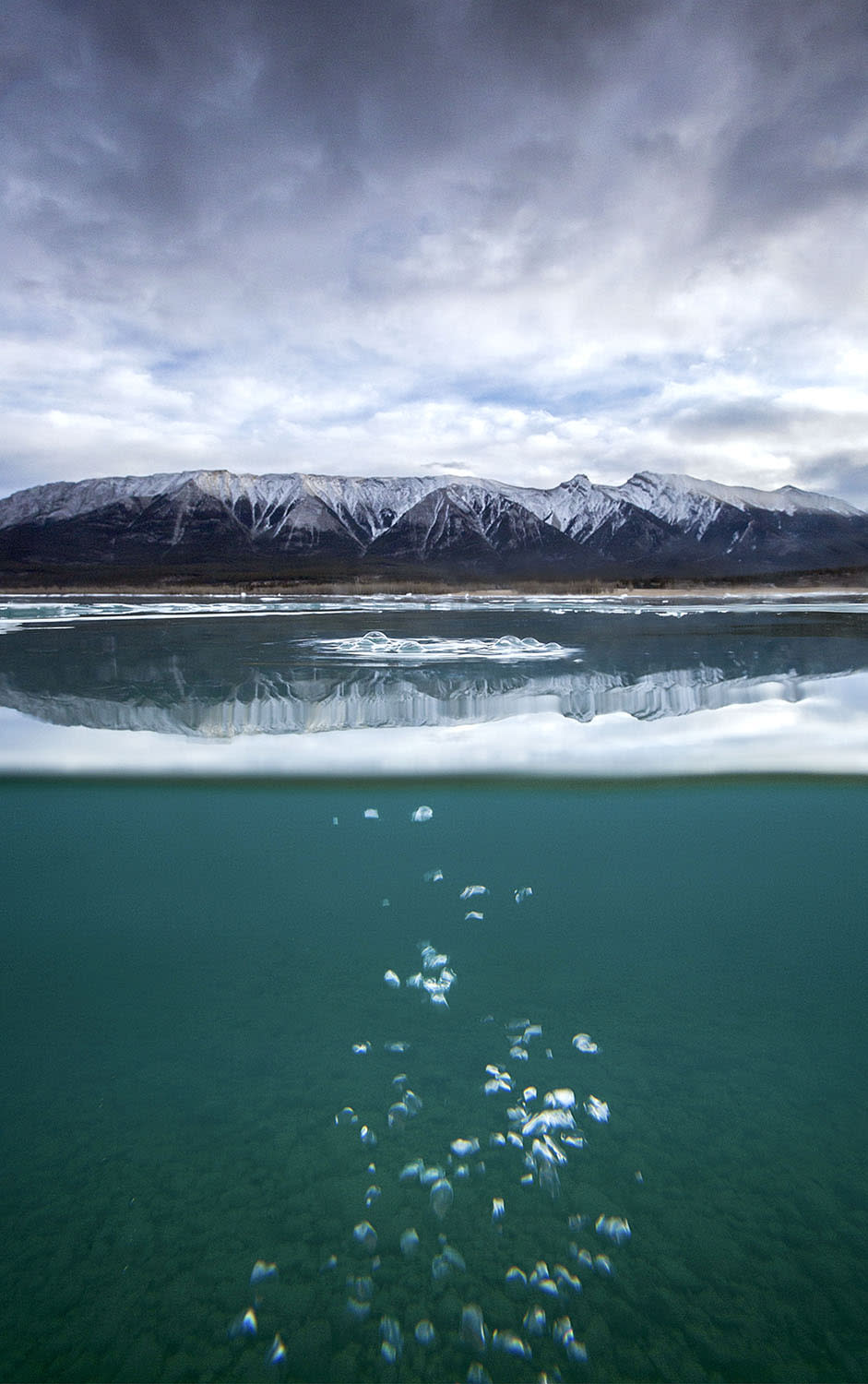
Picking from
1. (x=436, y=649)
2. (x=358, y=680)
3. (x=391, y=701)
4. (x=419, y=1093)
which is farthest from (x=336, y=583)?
(x=419, y=1093)

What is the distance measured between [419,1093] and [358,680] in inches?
351

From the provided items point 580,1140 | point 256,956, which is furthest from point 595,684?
point 580,1140

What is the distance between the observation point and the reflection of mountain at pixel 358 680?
8.77 metres

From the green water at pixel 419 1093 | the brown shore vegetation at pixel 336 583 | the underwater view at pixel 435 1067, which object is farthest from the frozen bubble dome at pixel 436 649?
the brown shore vegetation at pixel 336 583

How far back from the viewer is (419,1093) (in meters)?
2.72

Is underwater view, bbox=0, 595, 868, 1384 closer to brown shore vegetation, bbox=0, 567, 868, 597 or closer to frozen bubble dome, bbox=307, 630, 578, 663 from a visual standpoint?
frozen bubble dome, bbox=307, 630, 578, 663

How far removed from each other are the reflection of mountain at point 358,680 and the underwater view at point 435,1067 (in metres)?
1.92

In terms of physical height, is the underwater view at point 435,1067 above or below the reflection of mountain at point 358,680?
above

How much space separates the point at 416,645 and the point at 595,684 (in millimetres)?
6214

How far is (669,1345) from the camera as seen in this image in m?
1.89

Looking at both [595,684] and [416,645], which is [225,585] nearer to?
[416,645]

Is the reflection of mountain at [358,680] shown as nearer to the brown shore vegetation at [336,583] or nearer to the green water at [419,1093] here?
the green water at [419,1093]

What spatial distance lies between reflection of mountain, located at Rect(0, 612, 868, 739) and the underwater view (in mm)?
1921

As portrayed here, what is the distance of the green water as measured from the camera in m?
1.95
